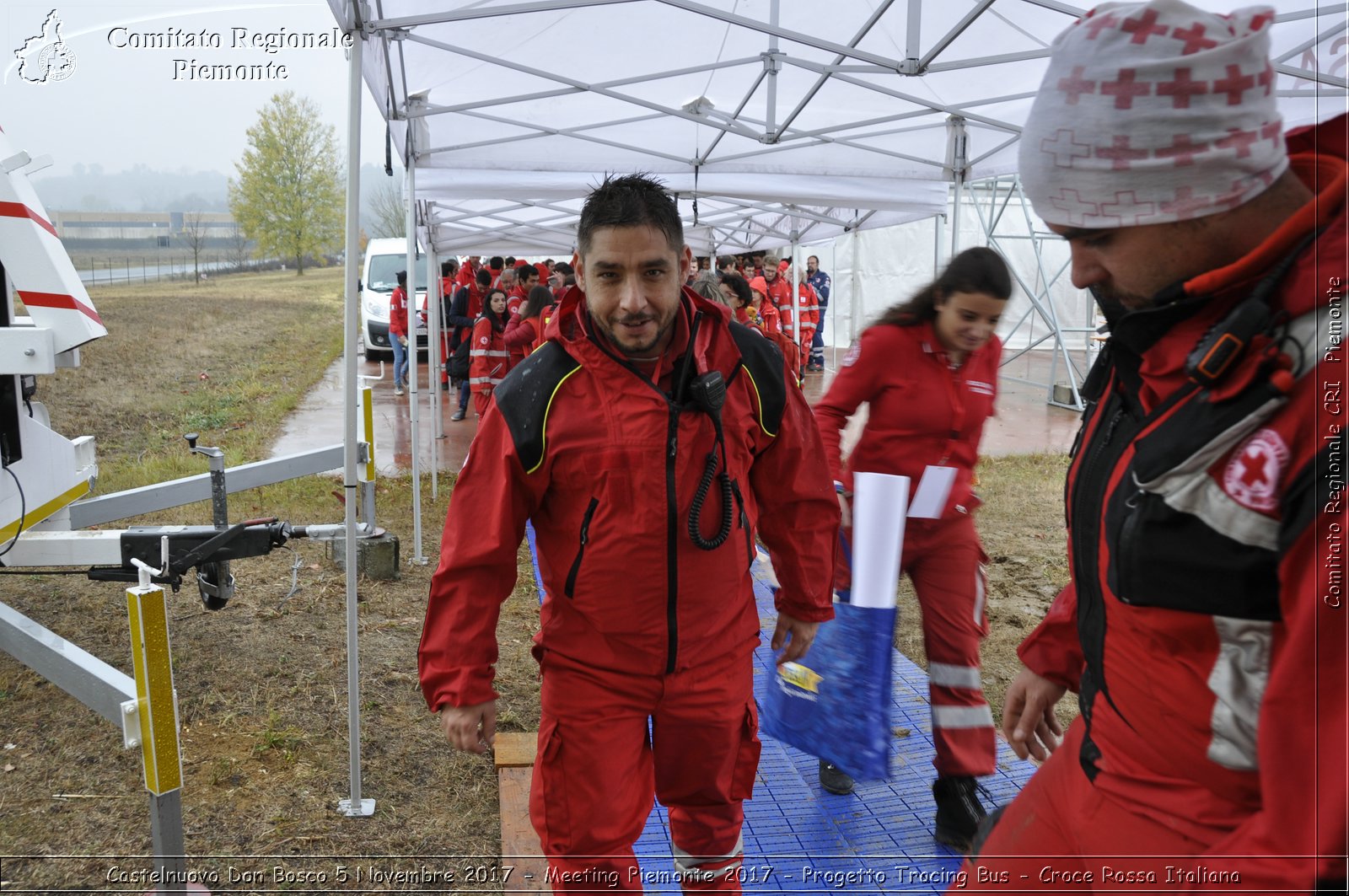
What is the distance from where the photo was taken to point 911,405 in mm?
3352

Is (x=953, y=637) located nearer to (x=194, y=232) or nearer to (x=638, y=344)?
(x=638, y=344)

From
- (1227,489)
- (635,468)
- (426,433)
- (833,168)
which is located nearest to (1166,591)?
(1227,489)

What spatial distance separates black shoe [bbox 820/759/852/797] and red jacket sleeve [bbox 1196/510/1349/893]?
277cm

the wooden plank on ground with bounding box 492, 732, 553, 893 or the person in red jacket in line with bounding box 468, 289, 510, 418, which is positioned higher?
the person in red jacket in line with bounding box 468, 289, 510, 418

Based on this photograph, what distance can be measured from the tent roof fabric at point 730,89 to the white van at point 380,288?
11.3m

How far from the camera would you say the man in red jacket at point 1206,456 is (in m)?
1.02

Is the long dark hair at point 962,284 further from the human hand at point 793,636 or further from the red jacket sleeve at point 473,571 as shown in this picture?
the red jacket sleeve at point 473,571

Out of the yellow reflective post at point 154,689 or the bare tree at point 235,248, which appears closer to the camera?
the yellow reflective post at point 154,689

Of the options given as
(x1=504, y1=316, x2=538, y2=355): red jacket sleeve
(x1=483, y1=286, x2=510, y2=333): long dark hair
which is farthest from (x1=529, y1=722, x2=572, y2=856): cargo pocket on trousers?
(x1=483, y1=286, x2=510, y2=333): long dark hair

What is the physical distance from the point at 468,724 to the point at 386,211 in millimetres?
59284

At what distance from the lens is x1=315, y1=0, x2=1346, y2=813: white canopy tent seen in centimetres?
480

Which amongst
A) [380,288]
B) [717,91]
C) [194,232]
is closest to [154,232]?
[194,232]

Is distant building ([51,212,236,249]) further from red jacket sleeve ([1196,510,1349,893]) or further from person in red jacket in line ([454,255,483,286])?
red jacket sleeve ([1196,510,1349,893])

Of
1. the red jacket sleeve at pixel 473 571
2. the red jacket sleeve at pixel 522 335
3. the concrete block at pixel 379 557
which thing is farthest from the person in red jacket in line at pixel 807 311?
the red jacket sleeve at pixel 473 571
